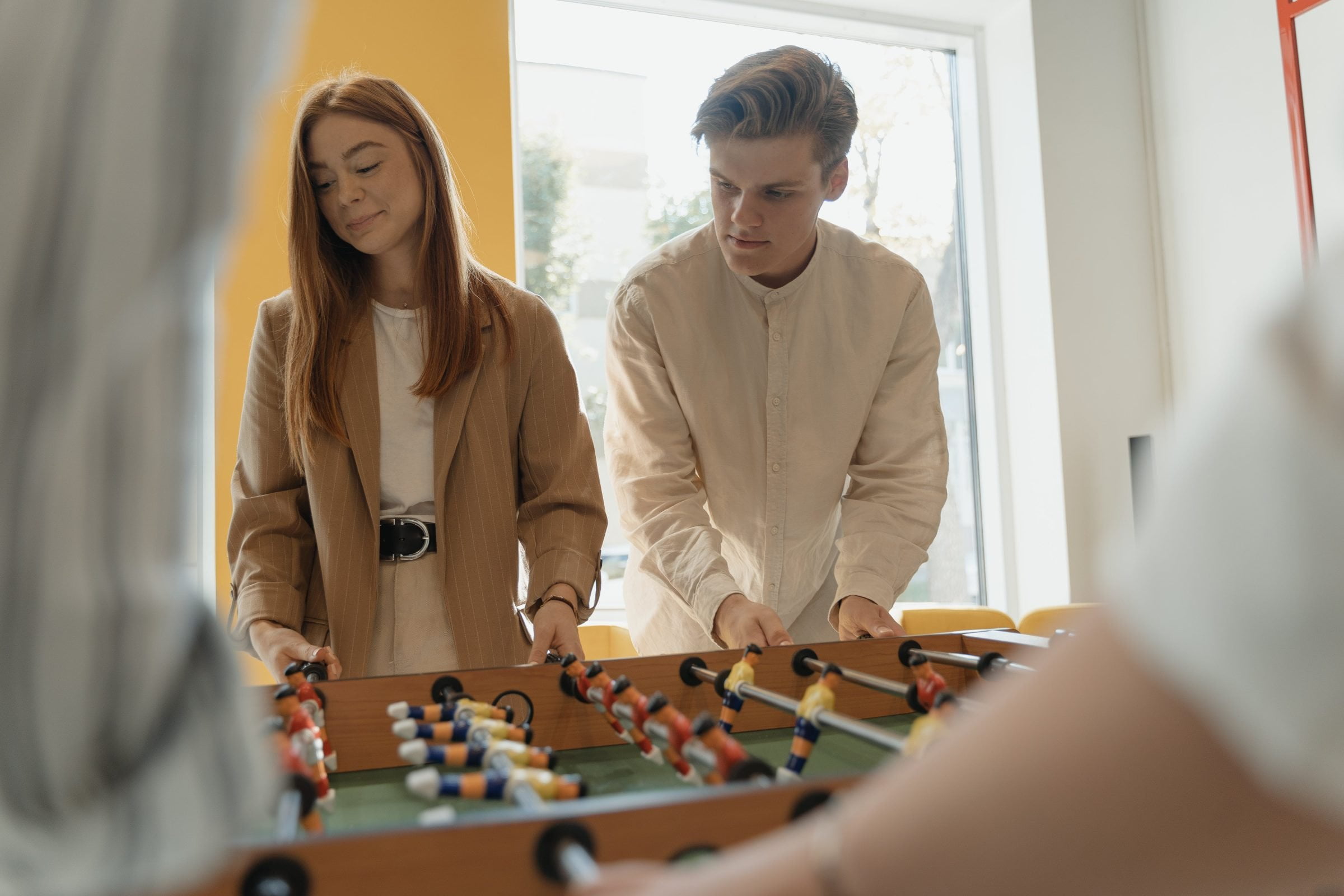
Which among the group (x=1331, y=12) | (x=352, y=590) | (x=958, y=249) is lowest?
(x=352, y=590)

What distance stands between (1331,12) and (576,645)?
3158mm

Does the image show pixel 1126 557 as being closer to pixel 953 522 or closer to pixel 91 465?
pixel 91 465

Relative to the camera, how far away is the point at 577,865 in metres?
0.61

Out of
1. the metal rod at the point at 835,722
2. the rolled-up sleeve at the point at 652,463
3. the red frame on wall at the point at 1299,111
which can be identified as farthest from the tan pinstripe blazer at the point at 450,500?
the red frame on wall at the point at 1299,111

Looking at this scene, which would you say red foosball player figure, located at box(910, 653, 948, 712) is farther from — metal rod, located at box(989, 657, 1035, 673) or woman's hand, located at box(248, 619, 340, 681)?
woman's hand, located at box(248, 619, 340, 681)

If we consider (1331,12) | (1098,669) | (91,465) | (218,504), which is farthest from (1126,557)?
(1331,12)

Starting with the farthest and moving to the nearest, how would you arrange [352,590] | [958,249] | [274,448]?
1. [958,249]
2. [274,448]
3. [352,590]

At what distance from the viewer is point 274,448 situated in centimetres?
178

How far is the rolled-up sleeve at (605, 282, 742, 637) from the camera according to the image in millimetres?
1841

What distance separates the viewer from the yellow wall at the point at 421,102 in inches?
131

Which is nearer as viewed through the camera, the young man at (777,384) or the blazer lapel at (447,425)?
the blazer lapel at (447,425)

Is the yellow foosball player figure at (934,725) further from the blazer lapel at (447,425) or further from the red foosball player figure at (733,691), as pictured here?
the blazer lapel at (447,425)

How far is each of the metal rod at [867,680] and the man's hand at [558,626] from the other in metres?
0.42

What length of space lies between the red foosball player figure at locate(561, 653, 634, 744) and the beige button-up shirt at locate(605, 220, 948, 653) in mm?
664
